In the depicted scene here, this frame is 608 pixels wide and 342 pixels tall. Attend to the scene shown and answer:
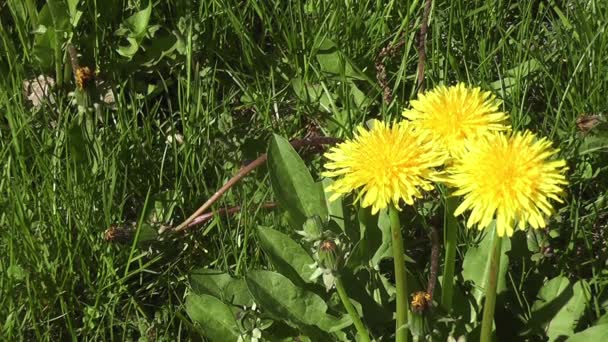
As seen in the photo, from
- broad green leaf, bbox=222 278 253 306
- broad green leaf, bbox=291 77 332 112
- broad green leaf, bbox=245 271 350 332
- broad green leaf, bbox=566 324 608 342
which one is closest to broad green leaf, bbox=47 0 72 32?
broad green leaf, bbox=291 77 332 112

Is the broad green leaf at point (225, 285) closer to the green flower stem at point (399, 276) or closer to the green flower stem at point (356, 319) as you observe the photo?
the green flower stem at point (356, 319)

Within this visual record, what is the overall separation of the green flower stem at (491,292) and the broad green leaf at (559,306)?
0.90 feet

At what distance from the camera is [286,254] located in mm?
1722

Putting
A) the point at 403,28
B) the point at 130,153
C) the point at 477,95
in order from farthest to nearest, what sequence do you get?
the point at 403,28, the point at 130,153, the point at 477,95

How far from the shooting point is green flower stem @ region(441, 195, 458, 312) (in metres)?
1.49

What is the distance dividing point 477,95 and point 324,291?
0.52m

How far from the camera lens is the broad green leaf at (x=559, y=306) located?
1682 mm

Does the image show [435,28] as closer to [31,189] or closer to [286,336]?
[286,336]

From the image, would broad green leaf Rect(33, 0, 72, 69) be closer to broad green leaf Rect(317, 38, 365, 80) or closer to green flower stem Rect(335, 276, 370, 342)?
broad green leaf Rect(317, 38, 365, 80)

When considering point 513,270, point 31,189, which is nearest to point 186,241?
point 31,189

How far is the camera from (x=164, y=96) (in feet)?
7.88

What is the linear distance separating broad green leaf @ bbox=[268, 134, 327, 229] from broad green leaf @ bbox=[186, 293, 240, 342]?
22 centimetres

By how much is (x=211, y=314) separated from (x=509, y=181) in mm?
687

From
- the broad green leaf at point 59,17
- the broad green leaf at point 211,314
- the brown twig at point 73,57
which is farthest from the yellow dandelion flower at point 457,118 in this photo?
the broad green leaf at point 59,17
